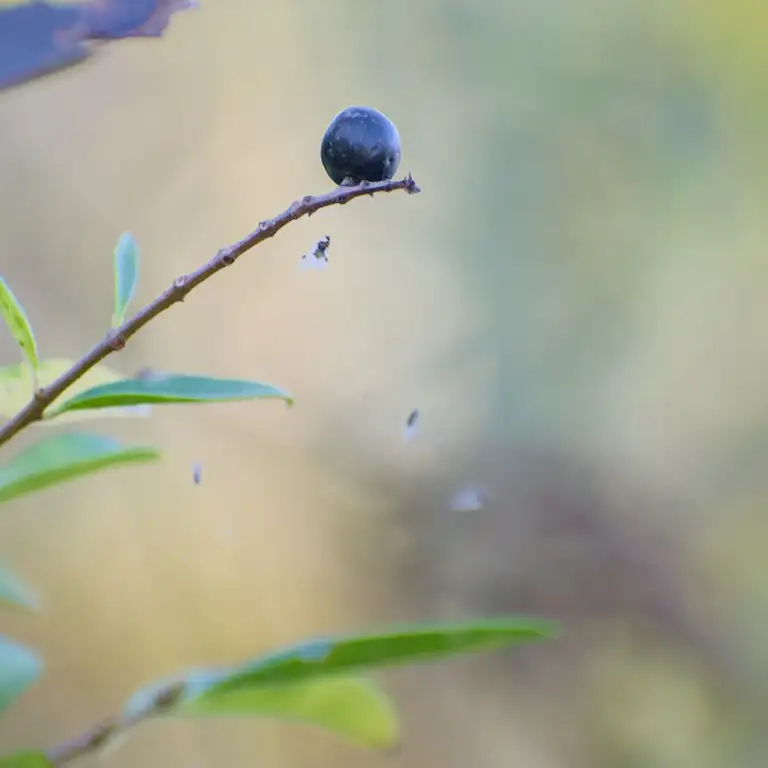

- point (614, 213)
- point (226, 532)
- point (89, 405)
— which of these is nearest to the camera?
point (89, 405)

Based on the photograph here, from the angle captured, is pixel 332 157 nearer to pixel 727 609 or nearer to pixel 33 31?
pixel 33 31

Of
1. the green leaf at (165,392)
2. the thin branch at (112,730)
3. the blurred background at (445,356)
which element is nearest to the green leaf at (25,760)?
the thin branch at (112,730)

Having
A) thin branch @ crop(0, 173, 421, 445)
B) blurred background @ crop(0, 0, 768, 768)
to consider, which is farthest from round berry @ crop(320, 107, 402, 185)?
blurred background @ crop(0, 0, 768, 768)

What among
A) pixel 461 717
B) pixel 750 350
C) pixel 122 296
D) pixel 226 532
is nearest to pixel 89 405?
pixel 122 296

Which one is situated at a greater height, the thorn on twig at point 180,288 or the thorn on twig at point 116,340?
the thorn on twig at point 180,288

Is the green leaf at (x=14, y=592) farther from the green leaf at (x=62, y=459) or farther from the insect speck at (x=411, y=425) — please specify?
the insect speck at (x=411, y=425)

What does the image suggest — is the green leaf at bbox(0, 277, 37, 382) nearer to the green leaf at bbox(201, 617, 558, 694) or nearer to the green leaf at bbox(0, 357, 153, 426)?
the green leaf at bbox(0, 357, 153, 426)
